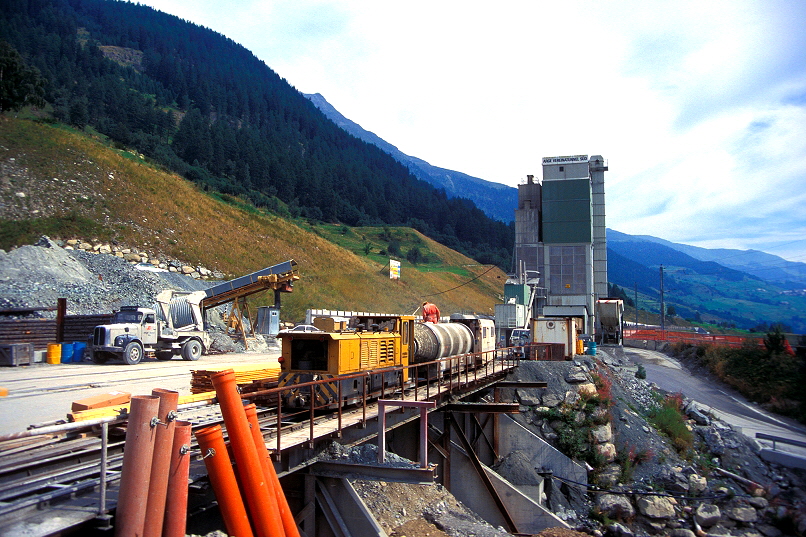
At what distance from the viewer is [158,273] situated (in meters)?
41.8

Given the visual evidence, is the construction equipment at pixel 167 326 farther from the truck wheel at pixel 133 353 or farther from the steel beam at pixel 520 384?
the steel beam at pixel 520 384

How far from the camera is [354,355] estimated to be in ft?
43.3

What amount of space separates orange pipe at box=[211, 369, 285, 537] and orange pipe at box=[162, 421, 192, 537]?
80cm

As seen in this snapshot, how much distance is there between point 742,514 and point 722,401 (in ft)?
39.9

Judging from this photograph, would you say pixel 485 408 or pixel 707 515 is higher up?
pixel 485 408

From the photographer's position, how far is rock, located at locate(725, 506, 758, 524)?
19.6 metres

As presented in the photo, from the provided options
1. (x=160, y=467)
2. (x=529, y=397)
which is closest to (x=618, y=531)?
(x=529, y=397)

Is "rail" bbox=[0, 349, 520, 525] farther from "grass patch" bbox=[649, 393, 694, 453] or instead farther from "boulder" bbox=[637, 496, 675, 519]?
"grass patch" bbox=[649, 393, 694, 453]

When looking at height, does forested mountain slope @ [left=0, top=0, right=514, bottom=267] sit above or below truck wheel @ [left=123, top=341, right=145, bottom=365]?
above

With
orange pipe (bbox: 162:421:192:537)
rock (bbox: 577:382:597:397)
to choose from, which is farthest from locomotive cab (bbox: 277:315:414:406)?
rock (bbox: 577:382:597:397)

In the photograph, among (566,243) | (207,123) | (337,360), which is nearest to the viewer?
(337,360)

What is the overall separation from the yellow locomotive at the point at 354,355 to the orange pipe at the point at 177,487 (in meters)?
4.91

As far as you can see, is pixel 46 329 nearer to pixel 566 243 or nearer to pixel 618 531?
pixel 618 531

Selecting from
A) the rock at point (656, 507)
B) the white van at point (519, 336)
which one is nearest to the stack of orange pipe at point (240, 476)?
the rock at point (656, 507)
